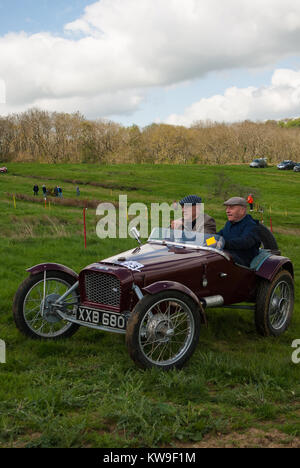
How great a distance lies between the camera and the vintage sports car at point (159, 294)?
5293mm

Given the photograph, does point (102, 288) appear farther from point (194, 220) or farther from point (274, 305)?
point (274, 305)

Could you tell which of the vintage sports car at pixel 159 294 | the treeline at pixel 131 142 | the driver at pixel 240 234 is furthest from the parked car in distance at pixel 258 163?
the driver at pixel 240 234

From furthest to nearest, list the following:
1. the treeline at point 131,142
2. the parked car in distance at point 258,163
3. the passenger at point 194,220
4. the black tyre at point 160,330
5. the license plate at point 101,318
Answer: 1. the treeline at point 131,142
2. the parked car in distance at point 258,163
3. the passenger at point 194,220
4. the license plate at point 101,318
5. the black tyre at point 160,330

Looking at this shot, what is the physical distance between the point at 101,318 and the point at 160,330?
0.74 meters

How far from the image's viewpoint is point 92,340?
6.33m

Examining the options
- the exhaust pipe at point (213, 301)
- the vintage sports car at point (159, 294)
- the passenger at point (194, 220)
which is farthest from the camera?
the passenger at point (194, 220)

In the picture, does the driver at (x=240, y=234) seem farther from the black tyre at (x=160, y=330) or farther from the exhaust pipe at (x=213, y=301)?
the black tyre at (x=160, y=330)

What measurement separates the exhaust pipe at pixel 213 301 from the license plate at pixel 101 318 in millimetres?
1262

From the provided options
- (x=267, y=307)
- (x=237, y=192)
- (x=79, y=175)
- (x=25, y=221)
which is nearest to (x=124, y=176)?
(x=79, y=175)

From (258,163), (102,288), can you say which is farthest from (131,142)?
(102,288)

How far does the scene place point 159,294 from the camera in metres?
5.23
